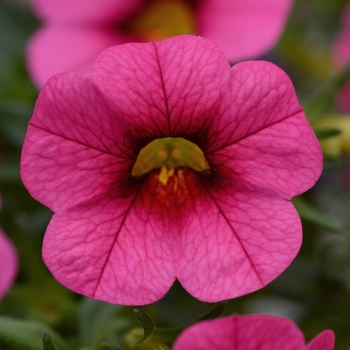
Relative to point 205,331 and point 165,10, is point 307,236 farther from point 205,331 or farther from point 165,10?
point 205,331

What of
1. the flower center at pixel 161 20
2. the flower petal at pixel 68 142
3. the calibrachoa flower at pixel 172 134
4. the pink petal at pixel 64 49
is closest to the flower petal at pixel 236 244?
the calibrachoa flower at pixel 172 134

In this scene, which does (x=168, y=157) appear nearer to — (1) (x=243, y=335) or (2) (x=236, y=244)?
(2) (x=236, y=244)

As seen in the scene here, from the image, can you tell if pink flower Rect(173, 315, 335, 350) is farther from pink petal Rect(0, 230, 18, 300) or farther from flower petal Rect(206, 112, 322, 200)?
pink petal Rect(0, 230, 18, 300)

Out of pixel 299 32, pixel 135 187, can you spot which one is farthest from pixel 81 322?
pixel 299 32

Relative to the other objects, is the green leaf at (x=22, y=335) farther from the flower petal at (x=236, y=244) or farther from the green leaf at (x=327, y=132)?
the green leaf at (x=327, y=132)

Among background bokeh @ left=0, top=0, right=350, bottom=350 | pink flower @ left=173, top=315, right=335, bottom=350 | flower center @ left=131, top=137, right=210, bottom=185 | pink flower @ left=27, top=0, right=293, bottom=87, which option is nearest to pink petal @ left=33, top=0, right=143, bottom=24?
pink flower @ left=27, top=0, right=293, bottom=87

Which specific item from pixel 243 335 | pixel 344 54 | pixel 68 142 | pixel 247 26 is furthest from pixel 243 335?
pixel 344 54
